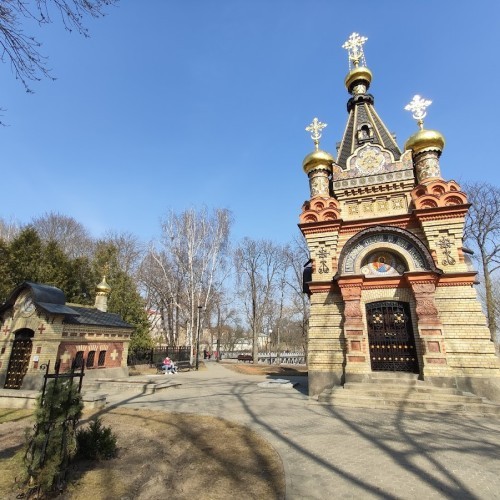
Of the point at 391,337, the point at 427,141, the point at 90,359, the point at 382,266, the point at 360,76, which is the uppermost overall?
the point at 360,76

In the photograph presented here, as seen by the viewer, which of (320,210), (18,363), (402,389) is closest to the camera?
(402,389)

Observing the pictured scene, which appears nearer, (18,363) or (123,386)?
(123,386)

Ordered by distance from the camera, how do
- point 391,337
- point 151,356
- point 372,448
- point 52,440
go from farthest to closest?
1. point 151,356
2. point 391,337
3. point 372,448
4. point 52,440

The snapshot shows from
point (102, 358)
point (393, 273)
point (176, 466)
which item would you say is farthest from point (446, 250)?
point (102, 358)

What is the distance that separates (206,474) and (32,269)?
72.5 feet

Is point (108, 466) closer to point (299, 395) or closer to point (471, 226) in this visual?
point (299, 395)

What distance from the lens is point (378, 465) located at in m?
5.24

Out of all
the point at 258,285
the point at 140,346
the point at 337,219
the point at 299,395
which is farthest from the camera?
the point at 258,285

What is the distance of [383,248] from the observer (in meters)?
12.2

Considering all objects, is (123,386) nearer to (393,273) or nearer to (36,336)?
(36,336)

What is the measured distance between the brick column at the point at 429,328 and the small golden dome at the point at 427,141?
5.76 meters

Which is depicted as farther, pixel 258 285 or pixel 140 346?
pixel 258 285

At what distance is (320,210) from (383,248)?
2.91 meters

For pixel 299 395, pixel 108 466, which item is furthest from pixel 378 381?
pixel 108 466
